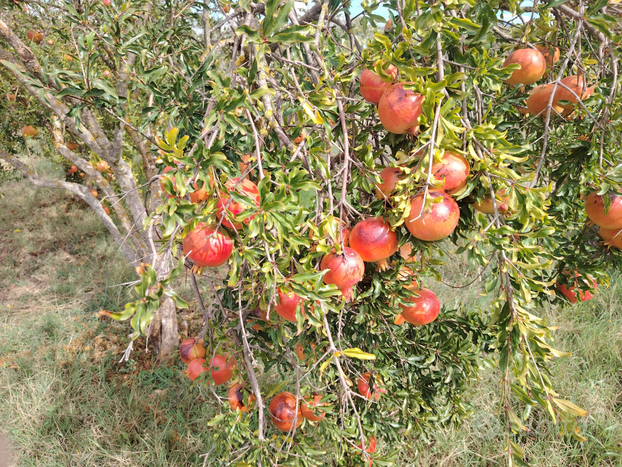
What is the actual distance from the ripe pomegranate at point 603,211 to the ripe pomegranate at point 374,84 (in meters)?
0.74

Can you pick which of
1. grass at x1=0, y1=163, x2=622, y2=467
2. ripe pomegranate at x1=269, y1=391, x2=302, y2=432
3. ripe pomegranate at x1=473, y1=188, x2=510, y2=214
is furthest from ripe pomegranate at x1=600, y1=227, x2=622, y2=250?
ripe pomegranate at x1=269, y1=391, x2=302, y2=432

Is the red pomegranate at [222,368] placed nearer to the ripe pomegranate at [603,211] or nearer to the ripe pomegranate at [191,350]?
the ripe pomegranate at [191,350]

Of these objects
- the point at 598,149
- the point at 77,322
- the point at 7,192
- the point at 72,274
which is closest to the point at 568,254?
the point at 598,149

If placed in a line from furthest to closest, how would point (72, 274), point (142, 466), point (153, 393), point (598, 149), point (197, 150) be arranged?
1. point (72, 274)
2. point (153, 393)
3. point (142, 466)
4. point (598, 149)
5. point (197, 150)

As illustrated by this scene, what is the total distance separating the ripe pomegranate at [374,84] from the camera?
0.98 metres

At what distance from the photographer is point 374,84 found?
3.24ft

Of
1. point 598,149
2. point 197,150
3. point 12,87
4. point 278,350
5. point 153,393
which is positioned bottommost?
point 153,393

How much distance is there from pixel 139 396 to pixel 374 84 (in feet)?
9.62

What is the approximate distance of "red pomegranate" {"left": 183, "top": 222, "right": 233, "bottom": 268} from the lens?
842 mm

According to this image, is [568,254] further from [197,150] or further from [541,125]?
[197,150]

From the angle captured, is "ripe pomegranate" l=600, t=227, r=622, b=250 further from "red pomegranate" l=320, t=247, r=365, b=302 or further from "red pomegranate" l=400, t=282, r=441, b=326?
"red pomegranate" l=320, t=247, r=365, b=302

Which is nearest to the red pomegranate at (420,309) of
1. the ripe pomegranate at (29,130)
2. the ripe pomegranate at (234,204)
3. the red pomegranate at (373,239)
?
the red pomegranate at (373,239)

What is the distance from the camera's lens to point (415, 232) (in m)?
0.82

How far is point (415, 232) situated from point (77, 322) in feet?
13.2
